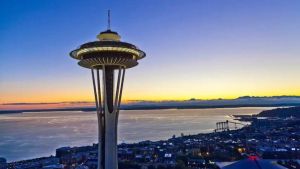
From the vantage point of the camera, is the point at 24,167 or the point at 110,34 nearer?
the point at 110,34

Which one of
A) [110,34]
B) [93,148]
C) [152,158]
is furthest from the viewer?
[93,148]

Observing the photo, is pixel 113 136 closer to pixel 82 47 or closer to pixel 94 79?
pixel 94 79

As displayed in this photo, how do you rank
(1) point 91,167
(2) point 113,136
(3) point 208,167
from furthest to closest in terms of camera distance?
(1) point 91,167
(3) point 208,167
(2) point 113,136

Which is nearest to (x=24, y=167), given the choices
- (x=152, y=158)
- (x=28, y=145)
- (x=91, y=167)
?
Answer: (x=91, y=167)

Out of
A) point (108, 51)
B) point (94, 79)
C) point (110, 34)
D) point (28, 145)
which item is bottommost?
point (28, 145)
